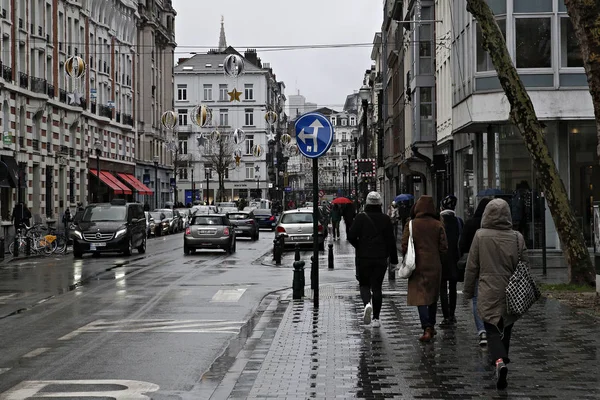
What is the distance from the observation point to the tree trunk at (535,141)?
1948cm

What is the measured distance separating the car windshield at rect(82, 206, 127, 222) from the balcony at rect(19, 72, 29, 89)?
18.2 metres

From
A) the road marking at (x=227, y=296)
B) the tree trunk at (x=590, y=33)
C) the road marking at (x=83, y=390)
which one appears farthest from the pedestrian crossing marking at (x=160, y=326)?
the tree trunk at (x=590, y=33)

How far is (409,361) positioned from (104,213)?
27513 mm

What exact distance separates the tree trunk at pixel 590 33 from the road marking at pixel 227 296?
7572 millimetres

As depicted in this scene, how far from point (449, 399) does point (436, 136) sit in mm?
42161

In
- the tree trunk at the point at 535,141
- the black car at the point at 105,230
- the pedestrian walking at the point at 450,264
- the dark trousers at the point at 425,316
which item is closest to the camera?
the dark trousers at the point at 425,316

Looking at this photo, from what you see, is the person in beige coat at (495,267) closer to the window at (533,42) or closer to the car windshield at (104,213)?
the window at (533,42)

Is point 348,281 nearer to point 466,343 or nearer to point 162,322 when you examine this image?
point 162,322

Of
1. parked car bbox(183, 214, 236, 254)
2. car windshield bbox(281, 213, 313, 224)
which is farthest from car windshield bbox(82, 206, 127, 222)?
car windshield bbox(281, 213, 313, 224)

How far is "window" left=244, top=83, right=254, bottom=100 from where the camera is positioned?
136m

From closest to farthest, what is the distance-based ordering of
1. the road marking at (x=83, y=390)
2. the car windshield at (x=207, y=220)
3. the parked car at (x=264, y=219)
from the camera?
the road marking at (x=83, y=390)
the car windshield at (x=207, y=220)
the parked car at (x=264, y=219)

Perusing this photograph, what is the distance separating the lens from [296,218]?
1662 inches

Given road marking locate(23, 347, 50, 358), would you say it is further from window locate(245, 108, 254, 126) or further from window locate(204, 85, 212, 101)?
window locate(204, 85, 212, 101)

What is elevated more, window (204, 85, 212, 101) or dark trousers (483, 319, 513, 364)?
window (204, 85, 212, 101)
